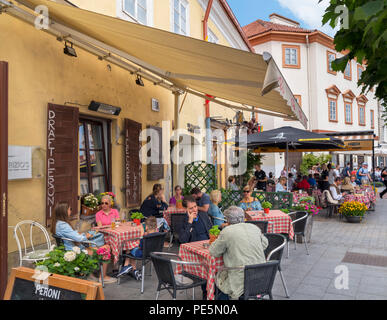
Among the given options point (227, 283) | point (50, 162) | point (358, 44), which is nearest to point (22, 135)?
point (50, 162)

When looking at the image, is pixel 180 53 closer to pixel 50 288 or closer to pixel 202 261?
pixel 202 261

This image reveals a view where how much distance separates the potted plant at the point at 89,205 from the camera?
598 centimetres

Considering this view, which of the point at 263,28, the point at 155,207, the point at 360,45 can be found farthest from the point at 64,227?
the point at 263,28

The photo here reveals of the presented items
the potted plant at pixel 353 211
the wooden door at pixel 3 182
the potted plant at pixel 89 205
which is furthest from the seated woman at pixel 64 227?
the potted plant at pixel 353 211

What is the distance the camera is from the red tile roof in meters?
23.5

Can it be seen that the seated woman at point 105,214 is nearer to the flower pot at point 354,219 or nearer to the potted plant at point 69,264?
the potted plant at point 69,264

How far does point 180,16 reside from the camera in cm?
1020

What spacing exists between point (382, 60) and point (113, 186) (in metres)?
5.50

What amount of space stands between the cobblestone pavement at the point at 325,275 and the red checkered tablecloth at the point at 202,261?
1.95 feet

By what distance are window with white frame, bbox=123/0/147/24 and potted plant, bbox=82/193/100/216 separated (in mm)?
3998

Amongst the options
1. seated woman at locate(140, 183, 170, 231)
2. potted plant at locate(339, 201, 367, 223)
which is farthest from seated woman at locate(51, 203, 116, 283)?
potted plant at locate(339, 201, 367, 223)

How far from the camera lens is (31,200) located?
4.85 meters

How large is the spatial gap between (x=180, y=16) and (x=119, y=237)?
7645mm

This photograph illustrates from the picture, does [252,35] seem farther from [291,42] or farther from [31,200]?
[31,200]
